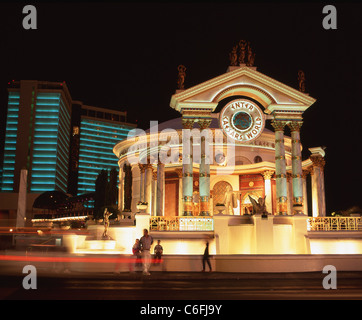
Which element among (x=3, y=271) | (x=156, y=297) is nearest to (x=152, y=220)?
(x=3, y=271)

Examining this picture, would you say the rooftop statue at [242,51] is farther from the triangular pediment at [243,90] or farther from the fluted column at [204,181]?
the fluted column at [204,181]

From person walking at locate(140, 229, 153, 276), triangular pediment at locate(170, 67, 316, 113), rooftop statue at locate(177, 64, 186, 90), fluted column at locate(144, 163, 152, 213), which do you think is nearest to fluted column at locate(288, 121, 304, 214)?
triangular pediment at locate(170, 67, 316, 113)

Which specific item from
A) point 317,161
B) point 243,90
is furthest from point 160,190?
point 317,161

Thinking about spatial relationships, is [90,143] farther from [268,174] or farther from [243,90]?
[243,90]

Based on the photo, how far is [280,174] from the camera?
2669 cm

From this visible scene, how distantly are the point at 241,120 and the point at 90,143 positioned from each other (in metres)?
164

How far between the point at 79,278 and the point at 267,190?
23.8 meters

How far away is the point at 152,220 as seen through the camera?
25.1 meters

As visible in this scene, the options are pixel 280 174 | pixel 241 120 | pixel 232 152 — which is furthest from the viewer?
pixel 232 152

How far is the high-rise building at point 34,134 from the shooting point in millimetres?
144625

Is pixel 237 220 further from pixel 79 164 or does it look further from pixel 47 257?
pixel 79 164

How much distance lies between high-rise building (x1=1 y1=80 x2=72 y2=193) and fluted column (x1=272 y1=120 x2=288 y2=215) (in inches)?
5144

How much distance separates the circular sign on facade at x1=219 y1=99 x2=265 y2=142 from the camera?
26.7 meters

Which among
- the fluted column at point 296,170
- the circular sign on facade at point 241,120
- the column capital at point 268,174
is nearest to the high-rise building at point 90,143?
the column capital at point 268,174
